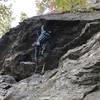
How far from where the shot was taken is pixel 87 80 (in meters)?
14.3

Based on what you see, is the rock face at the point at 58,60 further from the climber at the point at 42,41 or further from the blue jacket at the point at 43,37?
the blue jacket at the point at 43,37

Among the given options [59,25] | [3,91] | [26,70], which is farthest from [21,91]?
[59,25]

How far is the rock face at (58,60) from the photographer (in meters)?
14.5

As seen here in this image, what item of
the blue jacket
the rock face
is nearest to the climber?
the blue jacket

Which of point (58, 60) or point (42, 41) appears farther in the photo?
point (42, 41)

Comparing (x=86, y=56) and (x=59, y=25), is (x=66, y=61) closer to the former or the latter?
(x=86, y=56)

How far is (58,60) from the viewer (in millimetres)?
19484

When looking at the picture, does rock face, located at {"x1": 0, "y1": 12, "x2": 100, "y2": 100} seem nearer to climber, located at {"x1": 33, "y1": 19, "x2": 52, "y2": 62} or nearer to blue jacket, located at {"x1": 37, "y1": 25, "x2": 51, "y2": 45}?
climber, located at {"x1": 33, "y1": 19, "x2": 52, "y2": 62}

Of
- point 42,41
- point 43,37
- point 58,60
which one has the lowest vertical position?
point 58,60

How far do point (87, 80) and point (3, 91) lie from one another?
6620mm

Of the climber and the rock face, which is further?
the climber

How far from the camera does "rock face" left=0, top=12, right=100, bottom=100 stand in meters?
14.5

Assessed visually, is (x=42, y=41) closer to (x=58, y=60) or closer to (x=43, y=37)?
(x=43, y=37)

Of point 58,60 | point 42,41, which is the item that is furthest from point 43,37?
point 58,60
